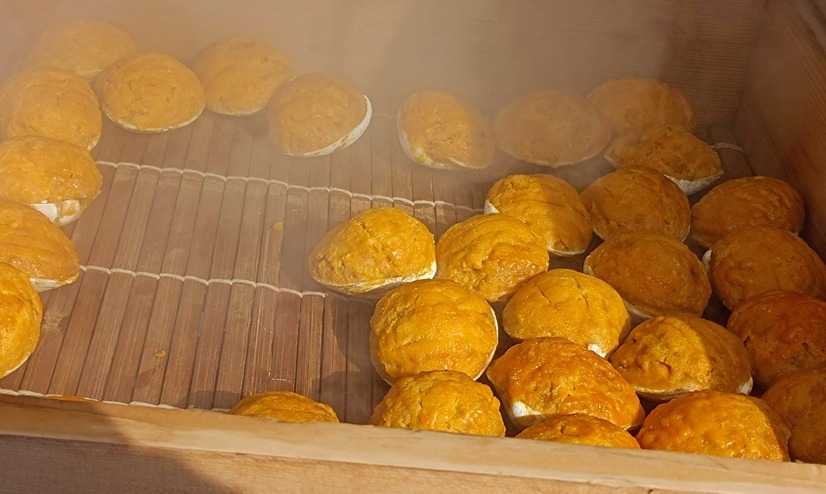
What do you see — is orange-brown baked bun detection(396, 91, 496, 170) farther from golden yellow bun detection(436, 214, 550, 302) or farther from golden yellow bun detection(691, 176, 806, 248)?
golden yellow bun detection(691, 176, 806, 248)

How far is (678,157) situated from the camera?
3283 millimetres

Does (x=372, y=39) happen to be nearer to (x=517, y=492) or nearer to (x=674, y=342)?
(x=674, y=342)

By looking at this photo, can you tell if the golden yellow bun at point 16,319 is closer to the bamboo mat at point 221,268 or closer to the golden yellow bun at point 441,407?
the bamboo mat at point 221,268

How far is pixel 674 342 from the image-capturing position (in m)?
2.39

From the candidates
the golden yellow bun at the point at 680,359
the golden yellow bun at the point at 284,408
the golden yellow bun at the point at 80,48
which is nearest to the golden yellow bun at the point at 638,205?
the golden yellow bun at the point at 680,359

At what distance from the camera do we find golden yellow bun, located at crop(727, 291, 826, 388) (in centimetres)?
243

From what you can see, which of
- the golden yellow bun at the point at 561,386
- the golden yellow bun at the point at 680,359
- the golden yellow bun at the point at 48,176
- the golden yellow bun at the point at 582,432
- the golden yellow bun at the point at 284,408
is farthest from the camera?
the golden yellow bun at the point at 48,176

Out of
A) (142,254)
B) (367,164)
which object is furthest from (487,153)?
(142,254)

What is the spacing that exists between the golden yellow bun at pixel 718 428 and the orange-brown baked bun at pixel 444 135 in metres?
1.44

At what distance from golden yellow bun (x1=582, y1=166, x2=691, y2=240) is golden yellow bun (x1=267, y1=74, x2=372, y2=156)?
100 centimetres

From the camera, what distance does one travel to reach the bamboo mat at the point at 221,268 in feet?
8.07

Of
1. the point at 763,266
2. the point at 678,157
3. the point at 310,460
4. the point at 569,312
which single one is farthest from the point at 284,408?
the point at 678,157

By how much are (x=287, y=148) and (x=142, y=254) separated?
754mm

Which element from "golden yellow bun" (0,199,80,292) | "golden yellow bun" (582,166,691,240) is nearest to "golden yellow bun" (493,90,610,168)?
"golden yellow bun" (582,166,691,240)
